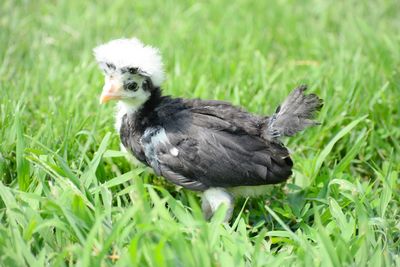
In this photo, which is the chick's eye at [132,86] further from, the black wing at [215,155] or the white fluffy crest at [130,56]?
the black wing at [215,155]

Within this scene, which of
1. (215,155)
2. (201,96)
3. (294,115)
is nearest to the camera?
(215,155)

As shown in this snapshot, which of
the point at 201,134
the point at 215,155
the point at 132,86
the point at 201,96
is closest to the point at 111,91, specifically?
the point at 132,86

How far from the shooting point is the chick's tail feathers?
342 centimetres

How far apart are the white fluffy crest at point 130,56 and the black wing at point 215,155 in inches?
12.3

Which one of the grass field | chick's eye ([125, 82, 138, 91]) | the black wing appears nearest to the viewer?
the grass field

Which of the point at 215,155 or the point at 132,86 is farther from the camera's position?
the point at 132,86

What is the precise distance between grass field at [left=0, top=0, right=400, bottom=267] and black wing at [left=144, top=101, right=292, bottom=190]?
0.62ft

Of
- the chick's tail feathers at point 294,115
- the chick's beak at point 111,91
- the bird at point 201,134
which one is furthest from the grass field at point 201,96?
the chick's tail feathers at point 294,115

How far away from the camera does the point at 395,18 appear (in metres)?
6.35

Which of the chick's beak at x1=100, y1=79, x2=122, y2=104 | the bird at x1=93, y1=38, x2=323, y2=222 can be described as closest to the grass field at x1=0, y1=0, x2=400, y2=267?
the bird at x1=93, y1=38, x2=323, y2=222

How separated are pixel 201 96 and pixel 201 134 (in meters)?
1.10

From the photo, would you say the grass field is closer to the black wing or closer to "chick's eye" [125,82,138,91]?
the black wing

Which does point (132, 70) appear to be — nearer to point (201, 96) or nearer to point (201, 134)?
point (201, 134)

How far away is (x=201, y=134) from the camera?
338 cm
